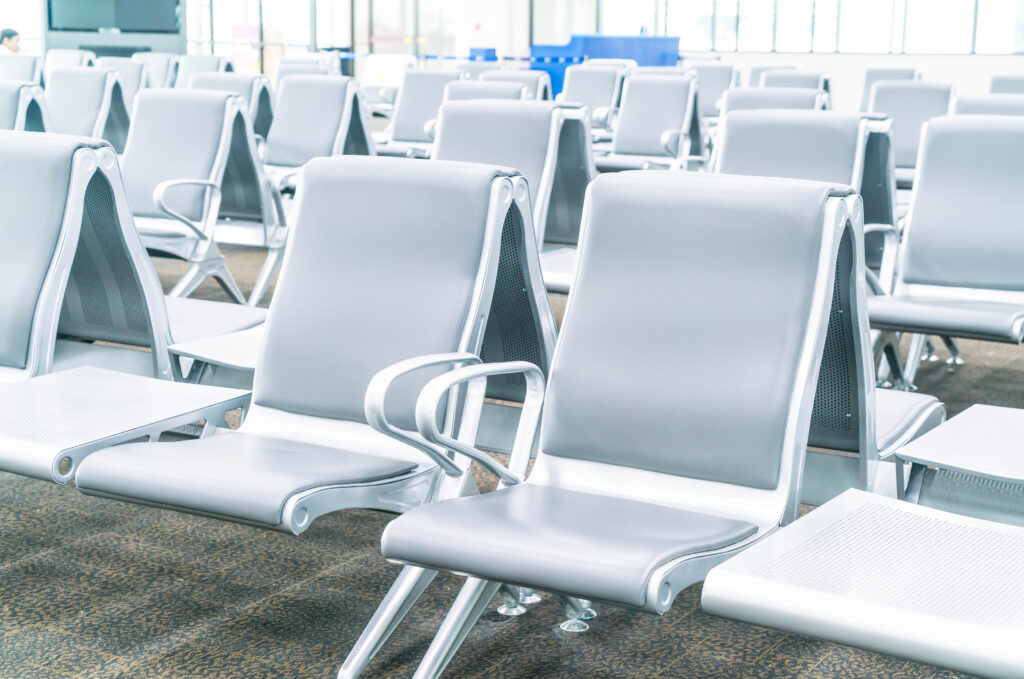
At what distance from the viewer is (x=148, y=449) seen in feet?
7.37

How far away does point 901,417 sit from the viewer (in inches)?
96.4

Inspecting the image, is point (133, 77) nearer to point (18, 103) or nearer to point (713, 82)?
point (18, 103)

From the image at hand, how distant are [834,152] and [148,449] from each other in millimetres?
2390

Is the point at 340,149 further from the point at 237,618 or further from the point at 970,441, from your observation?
the point at 970,441

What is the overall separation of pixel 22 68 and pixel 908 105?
515 centimetres

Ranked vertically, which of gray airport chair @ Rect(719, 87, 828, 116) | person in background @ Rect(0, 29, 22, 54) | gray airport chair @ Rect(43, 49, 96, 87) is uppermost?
person in background @ Rect(0, 29, 22, 54)

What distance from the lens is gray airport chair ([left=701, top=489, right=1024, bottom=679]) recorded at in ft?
4.76

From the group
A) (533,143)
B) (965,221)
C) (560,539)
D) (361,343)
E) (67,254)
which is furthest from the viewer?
(533,143)

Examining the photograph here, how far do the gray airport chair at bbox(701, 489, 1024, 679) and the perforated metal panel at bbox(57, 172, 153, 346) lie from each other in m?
1.66

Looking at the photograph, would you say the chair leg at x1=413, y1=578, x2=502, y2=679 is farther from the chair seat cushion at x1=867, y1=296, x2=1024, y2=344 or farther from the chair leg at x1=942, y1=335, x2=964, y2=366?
the chair leg at x1=942, y1=335, x2=964, y2=366

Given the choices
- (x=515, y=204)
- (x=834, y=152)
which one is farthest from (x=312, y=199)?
(x=834, y=152)

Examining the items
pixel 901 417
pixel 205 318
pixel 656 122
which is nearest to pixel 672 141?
pixel 656 122

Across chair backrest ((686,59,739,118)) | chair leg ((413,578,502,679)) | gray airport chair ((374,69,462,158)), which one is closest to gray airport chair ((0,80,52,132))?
gray airport chair ((374,69,462,158))

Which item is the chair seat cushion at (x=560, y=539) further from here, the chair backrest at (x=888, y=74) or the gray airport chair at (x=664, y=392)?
the chair backrest at (x=888, y=74)
